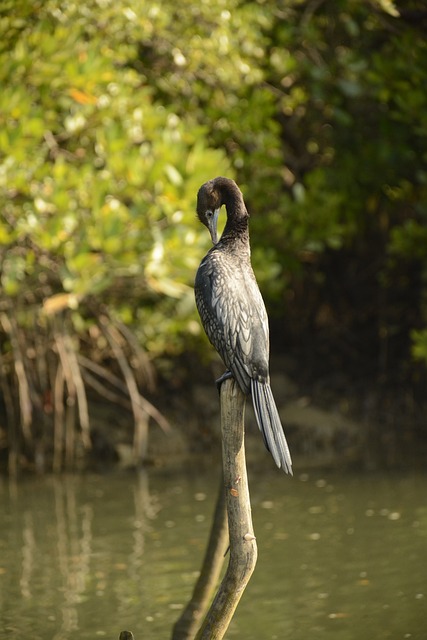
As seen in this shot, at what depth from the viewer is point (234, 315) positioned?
4.18m

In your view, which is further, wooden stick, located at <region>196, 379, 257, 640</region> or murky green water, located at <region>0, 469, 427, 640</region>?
murky green water, located at <region>0, 469, 427, 640</region>

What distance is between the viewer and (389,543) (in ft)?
24.1

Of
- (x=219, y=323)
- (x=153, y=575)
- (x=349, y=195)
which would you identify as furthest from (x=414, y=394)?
(x=219, y=323)

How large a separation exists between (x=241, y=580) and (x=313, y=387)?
8322 millimetres

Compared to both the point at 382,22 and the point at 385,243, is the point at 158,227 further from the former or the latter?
the point at 385,243

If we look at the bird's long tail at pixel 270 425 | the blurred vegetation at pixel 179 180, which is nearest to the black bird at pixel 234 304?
the bird's long tail at pixel 270 425

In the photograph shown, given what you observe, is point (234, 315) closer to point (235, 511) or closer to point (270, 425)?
point (270, 425)

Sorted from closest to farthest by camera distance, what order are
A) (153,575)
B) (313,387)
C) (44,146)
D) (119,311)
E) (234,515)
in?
(234,515)
(153,575)
(44,146)
(119,311)
(313,387)

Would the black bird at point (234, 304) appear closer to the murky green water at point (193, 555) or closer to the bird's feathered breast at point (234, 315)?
the bird's feathered breast at point (234, 315)

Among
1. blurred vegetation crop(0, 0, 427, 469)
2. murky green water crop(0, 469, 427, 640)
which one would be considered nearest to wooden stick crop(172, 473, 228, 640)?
murky green water crop(0, 469, 427, 640)

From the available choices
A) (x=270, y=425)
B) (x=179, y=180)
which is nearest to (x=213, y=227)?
(x=270, y=425)

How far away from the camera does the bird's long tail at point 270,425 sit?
390 cm

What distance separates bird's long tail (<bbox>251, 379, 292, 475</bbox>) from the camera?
12.8 feet

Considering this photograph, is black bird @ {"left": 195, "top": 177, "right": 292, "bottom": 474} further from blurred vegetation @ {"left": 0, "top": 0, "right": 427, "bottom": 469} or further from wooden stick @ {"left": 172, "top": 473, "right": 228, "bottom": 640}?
blurred vegetation @ {"left": 0, "top": 0, "right": 427, "bottom": 469}
